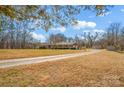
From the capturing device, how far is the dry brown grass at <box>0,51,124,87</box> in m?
4.98

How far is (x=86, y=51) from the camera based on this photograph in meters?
5.38

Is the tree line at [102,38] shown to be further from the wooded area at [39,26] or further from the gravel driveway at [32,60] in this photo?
the gravel driveway at [32,60]

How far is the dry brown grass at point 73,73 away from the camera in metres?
4.98

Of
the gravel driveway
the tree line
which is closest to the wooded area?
the tree line

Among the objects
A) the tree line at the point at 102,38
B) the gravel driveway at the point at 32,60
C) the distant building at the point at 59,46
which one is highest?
the tree line at the point at 102,38

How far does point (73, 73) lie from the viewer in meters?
Answer: 5.09

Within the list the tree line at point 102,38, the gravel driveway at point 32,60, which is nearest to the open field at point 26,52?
the gravel driveway at point 32,60

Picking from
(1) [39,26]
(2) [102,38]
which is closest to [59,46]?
(1) [39,26]

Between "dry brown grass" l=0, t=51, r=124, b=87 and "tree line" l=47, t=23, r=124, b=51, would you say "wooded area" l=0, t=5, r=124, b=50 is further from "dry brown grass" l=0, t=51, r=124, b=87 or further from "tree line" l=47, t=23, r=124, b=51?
"dry brown grass" l=0, t=51, r=124, b=87

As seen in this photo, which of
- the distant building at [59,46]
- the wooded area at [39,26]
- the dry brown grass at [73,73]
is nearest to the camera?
the dry brown grass at [73,73]
